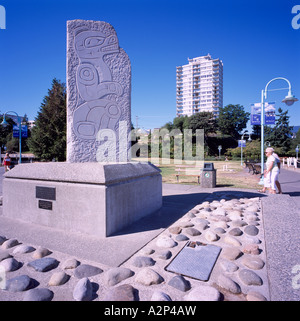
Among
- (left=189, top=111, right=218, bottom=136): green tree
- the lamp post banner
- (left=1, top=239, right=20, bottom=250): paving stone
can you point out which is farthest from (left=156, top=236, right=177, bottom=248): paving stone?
(left=189, top=111, right=218, bottom=136): green tree

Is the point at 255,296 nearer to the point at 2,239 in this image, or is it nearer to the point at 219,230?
the point at 219,230

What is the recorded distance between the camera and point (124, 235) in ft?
11.2

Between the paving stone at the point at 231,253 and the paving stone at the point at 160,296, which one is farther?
the paving stone at the point at 231,253

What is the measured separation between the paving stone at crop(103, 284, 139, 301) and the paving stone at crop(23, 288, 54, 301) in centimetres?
53

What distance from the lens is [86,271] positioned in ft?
7.59

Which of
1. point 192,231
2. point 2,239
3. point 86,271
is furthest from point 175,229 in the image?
point 2,239

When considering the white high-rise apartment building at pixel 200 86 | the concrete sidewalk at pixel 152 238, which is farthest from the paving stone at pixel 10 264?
the white high-rise apartment building at pixel 200 86

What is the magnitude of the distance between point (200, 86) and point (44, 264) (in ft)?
320

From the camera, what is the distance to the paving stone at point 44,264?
7.82 ft

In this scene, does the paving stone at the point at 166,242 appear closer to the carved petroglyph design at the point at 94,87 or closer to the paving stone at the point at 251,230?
the paving stone at the point at 251,230

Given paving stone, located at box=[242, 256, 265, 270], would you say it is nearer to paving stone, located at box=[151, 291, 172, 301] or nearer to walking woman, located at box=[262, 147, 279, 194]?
paving stone, located at box=[151, 291, 172, 301]

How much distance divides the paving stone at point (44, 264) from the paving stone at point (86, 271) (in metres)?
0.35

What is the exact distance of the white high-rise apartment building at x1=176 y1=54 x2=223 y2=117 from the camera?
87.6m
